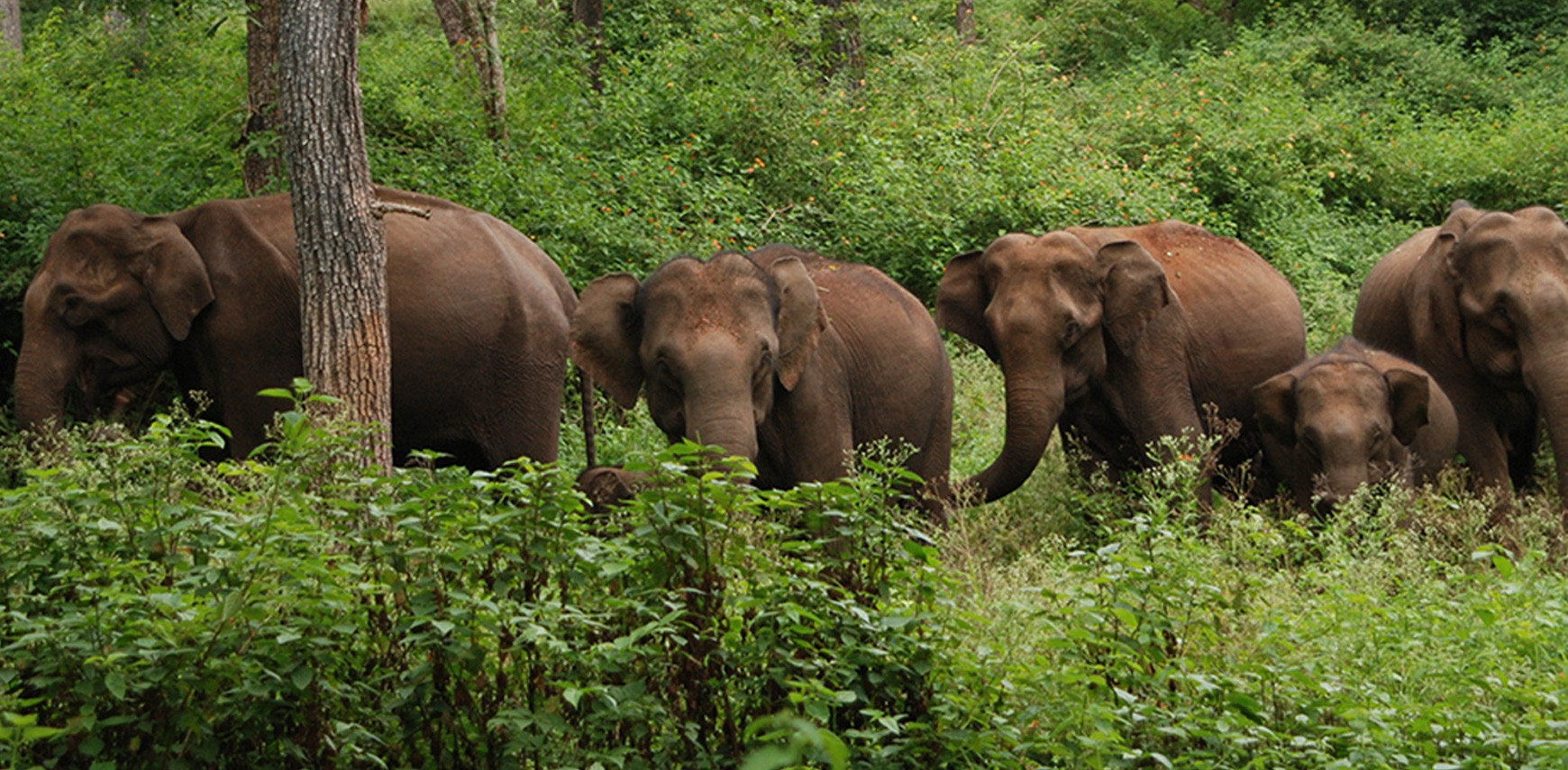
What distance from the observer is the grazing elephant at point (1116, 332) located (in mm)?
9086

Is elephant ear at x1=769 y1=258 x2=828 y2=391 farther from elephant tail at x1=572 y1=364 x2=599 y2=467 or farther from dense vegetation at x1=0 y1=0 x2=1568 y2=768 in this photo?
elephant tail at x1=572 y1=364 x2=599 y2=467

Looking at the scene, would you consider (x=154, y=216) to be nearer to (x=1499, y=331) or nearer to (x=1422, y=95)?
(x=1499, y=331)

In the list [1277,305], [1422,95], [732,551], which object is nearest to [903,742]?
[732,551]

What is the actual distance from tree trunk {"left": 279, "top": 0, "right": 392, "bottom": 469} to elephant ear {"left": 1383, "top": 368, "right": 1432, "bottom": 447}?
206 inches

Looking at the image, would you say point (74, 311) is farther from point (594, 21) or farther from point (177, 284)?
point (594, 21)

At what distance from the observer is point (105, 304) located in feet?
27.7

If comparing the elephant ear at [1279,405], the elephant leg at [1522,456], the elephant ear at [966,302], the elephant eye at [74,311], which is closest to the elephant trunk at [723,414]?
the elephant ear at [966,302]

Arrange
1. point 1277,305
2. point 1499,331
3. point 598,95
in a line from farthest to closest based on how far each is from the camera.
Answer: point 598,95 < point 1277,305 < point 1499,331

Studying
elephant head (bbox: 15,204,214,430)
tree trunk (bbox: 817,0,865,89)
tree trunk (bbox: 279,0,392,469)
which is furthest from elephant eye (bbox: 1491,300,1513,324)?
tree trunk (bbox: 817,0,865,89)

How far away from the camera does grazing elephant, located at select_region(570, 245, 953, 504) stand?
7.41 meters

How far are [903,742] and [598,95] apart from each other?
11223mm

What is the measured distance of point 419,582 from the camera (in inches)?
181

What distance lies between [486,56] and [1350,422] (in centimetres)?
802

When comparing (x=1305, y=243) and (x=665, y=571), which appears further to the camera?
(x=1305, y=243)
